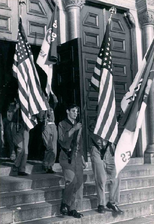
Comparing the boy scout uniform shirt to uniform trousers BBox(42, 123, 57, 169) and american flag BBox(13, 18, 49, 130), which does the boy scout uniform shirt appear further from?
uniform trousers BBox(42, 123, 57, 169)

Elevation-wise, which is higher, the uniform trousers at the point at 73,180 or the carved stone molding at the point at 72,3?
the carved stone molding at the point at 72,3

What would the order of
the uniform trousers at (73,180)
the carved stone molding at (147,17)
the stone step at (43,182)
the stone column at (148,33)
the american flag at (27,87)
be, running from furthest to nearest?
the carved stone molding at (147,17) → the stone column at (148,33) → the american flag at (27,87) → the stone step at (43,182) → the uniform trousers at (73,180)

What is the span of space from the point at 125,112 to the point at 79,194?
5.49 ft

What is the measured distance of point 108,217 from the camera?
5359 mm

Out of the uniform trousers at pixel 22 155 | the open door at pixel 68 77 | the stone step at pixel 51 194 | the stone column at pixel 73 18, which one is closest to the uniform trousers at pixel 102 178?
the stone step at pixel 51 194

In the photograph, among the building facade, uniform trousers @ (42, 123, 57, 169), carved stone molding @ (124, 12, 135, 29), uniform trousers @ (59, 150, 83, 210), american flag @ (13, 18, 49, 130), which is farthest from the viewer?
carved stone molding @ (124, 12, 135, 29)

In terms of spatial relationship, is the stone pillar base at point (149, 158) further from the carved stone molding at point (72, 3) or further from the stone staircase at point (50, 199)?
the carved stone molding at point (72, 3)

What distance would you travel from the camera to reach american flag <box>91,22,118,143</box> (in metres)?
5.30

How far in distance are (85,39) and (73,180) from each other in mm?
4892

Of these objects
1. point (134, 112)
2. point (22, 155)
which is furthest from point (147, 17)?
point (22, 155)

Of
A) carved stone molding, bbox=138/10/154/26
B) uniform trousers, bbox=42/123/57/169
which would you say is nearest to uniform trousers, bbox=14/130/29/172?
uniform trousers, bbox=42/123/57/169

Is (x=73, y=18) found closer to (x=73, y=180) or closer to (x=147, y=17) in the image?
(x=147, y=17)

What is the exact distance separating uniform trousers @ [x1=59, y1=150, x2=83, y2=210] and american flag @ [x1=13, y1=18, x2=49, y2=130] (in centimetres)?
110

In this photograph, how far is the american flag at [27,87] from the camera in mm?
5891
